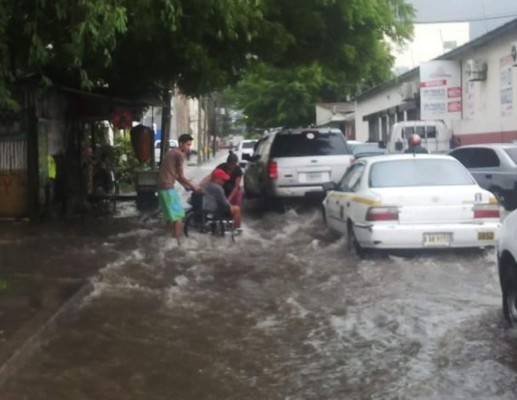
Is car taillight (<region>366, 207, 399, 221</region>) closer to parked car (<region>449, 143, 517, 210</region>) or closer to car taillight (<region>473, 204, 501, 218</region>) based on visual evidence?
car taillight (<region>473, 204, 501, 218</region>)

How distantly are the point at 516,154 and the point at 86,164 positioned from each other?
9.16 m

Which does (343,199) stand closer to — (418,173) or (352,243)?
(352,243)

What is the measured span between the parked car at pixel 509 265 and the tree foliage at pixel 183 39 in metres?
3.73

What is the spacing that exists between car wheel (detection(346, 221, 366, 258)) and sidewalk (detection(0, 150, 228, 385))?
3.32 meters

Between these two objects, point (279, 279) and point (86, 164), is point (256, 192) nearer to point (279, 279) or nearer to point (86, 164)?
point (86, 164)

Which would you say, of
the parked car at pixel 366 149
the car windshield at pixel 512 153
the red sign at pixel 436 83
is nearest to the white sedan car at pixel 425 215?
the car windshield at pixel 512 153

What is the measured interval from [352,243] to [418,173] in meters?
1.30

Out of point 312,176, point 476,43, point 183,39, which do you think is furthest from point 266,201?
point 476,43

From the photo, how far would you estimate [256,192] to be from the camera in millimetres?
21016

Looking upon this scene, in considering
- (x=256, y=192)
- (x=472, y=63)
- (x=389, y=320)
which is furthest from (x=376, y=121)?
(x=389, y=320)

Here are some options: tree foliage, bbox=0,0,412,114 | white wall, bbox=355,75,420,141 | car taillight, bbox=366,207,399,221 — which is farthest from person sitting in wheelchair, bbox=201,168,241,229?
white wall, bbox=355,75,420,141

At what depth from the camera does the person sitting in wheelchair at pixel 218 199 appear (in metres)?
14.3

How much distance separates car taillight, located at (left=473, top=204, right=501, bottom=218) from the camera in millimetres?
11648

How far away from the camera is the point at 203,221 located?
47.0 feet
